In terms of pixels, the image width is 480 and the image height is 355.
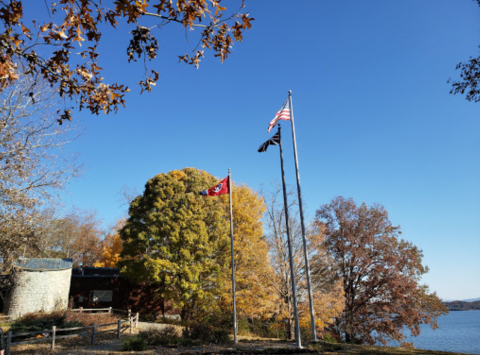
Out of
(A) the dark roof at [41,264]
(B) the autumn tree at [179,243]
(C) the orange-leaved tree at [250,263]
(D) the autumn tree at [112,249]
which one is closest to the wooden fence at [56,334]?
(B) the autumn tree at [179,243]

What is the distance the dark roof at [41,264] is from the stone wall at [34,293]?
0.32 m

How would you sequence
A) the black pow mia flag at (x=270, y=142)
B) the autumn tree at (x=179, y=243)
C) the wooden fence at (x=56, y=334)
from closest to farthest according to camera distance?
the wooden fence at (x=56, y=334) → the black pow mia flag at (x=270, y=142) → the autumn tree at (x=179, y=243)

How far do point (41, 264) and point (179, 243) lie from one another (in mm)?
11377

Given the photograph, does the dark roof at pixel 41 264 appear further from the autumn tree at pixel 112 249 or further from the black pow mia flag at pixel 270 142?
the black pow mia flag at pixel 270 142

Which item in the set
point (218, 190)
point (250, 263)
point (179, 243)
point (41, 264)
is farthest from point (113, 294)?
point (218, 190)

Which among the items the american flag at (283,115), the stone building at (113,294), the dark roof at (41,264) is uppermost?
the american flag at (283,115)

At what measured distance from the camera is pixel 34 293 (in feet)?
76.7

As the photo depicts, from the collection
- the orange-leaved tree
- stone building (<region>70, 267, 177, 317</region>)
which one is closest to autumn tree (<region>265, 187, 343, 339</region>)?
the orange-leaved tree

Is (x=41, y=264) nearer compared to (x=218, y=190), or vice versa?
(x=218, y=190)

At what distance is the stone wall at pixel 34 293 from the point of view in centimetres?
2288

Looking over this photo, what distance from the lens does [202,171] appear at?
1113 inches

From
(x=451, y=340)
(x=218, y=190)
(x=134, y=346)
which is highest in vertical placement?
(x=218, y=190)

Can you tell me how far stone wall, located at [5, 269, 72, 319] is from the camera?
2288cm

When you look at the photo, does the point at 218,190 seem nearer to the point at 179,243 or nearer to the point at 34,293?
the point at 179,243
